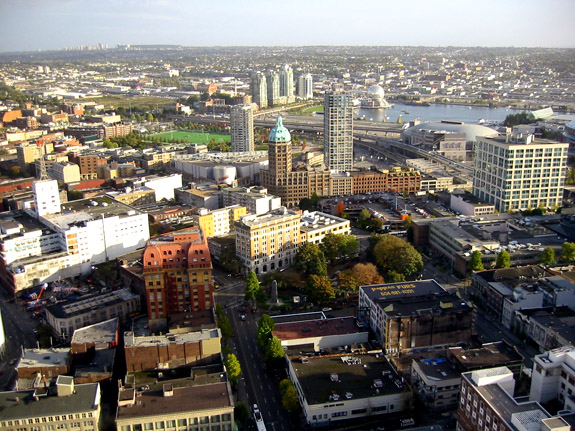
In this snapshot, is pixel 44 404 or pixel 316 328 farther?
pixel 316 328

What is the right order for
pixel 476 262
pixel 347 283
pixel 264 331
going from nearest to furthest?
1. pixel 264 331
2. pixel 347 283
3. pixel 476 262

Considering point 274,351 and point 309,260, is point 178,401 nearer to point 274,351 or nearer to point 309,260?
point 274,351

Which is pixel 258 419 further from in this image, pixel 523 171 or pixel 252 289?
pixel 523 171

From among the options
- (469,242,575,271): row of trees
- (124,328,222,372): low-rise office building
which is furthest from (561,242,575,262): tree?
(124,328,222,372): low-rise office building

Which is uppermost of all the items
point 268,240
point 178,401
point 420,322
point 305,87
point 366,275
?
point 305,87

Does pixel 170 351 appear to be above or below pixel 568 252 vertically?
below

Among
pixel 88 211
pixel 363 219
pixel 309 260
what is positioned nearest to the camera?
pixel 309 260

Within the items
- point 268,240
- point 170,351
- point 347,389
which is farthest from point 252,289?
point 347,389
